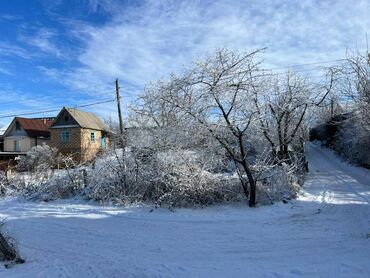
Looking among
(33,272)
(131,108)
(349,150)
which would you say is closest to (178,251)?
(33,272)

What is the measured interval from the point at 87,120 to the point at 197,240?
131 ft

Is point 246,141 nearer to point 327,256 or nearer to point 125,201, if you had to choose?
point 125,201

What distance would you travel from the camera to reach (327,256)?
7.27 m

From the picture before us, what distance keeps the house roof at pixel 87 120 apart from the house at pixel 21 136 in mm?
7105

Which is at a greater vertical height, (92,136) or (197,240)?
(92,136)

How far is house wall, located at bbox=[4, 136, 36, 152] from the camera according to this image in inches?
1993

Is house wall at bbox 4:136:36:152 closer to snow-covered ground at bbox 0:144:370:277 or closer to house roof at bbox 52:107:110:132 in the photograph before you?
house roof at bbox 52:107:110:132

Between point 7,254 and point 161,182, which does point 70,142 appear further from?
point 7,254

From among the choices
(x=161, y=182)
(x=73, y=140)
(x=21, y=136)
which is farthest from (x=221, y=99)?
(x=21, y=136)

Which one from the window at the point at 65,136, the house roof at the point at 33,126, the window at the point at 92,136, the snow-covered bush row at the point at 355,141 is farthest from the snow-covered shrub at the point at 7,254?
the house roof at the point at 33,126

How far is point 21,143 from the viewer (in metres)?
50.8

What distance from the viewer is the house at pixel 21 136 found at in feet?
166

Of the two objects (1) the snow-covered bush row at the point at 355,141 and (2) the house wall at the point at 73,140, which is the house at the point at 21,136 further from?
(1) the snow-covered bush row at the point at 355,141

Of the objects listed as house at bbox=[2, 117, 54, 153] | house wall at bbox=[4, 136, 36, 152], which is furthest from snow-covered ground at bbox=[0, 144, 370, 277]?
house at bbox=[2, 117, 54, 153]
